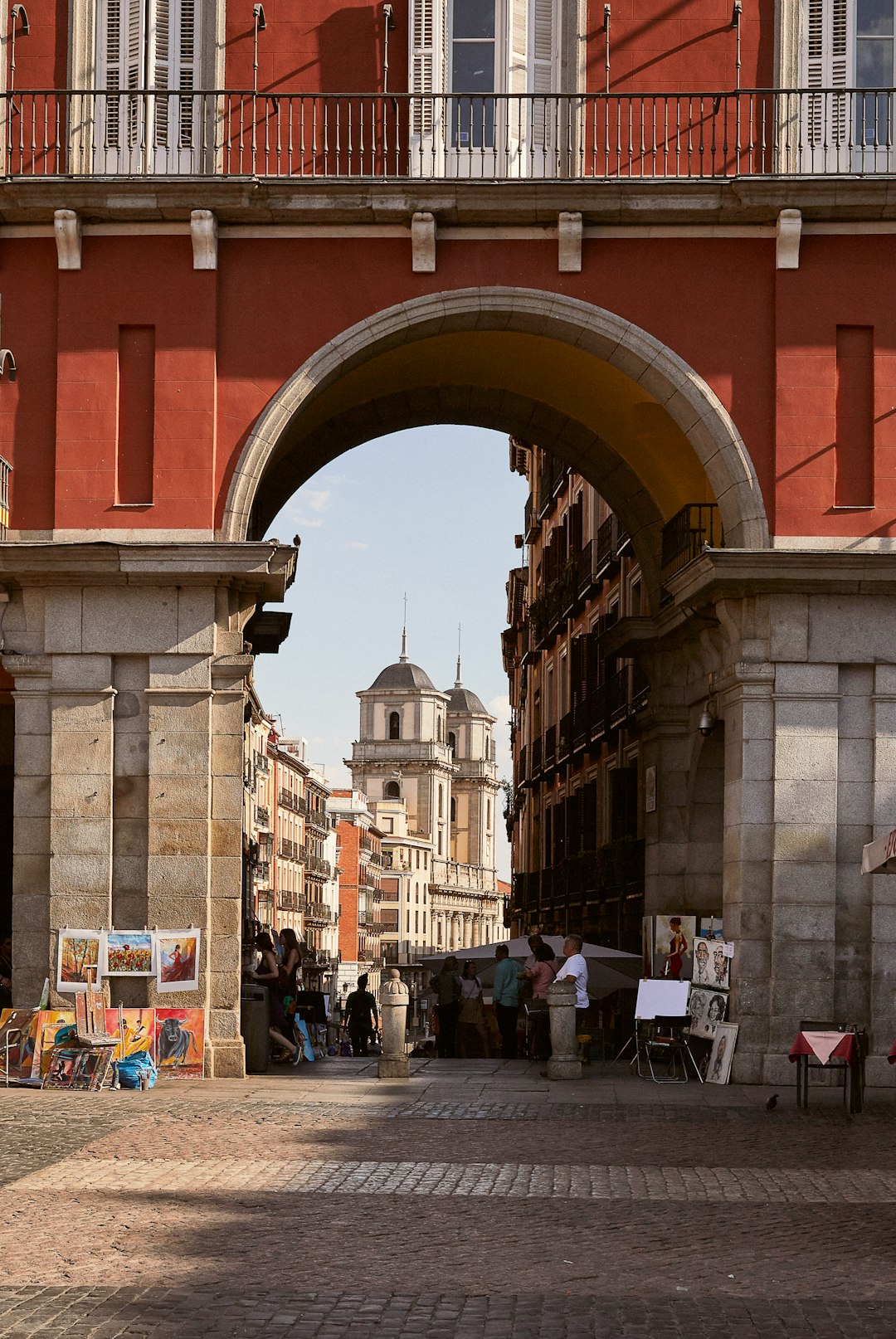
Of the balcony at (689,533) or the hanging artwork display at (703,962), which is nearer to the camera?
the hanging artwork display at (703,962)

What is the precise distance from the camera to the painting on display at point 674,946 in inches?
953

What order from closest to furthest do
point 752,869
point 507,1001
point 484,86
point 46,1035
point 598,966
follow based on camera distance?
point 46,1035
point 752,869
point 484,86
point 507,1001
point 598,966

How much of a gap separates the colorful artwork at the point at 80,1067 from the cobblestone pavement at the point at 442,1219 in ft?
3.38

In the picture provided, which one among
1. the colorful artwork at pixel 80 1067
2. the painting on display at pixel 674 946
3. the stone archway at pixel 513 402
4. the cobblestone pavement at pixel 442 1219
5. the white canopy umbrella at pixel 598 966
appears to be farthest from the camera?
the white canopy umbrella at pixel 598 966

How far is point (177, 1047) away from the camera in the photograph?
2167 cm

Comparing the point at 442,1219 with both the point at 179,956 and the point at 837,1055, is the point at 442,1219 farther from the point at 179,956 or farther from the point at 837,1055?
the point at 179,956

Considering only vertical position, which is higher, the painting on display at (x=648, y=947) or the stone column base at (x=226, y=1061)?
the painting on display at (x=648, y=947)

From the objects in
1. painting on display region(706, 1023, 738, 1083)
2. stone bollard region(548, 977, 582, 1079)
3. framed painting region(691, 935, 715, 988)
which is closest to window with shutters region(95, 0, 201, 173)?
stone bollard region(548, 977, 582, 1079)

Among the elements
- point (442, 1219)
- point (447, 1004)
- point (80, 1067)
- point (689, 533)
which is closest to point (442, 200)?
point (689, 533)

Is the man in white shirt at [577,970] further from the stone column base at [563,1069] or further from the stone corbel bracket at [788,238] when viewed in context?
the stone corbel bracket at [788,238]

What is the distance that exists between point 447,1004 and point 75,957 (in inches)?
295

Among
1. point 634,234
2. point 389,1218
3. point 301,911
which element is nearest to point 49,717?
point 634,234

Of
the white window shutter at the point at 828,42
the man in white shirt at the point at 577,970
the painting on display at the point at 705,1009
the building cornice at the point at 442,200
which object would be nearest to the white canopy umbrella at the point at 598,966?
the man in white shirt at the point at 577,970

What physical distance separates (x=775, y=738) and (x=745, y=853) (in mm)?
1253
